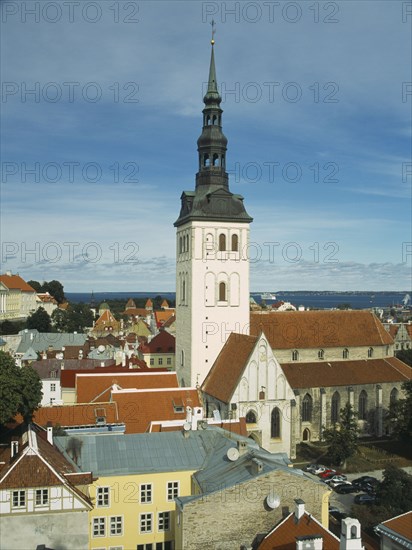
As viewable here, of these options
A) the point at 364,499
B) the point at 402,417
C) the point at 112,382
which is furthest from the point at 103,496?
the point at 402,417

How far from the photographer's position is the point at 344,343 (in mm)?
51281

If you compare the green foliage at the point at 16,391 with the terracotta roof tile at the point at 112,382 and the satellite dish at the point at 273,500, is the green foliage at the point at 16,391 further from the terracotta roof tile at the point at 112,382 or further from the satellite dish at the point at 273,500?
the satellite dish at the point at 273,500

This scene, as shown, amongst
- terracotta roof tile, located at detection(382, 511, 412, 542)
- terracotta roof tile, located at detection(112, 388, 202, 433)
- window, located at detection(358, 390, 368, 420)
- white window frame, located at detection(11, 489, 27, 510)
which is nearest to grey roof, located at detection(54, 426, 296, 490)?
white window frame, located at detection(11, 489, 27, 510)

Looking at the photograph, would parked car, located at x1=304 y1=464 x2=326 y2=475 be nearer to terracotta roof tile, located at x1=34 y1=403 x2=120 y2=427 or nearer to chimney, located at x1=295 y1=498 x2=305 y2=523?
terracotta roof tile, located at x1=34 y1=403 x2=120 y2=427

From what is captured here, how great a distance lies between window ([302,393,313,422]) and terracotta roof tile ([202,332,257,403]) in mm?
7661

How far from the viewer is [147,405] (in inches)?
1451

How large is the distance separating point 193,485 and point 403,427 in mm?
23240

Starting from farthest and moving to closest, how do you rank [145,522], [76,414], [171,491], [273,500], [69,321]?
[69,321]
[76,414]
[171,491]
[145,522]
[273,500]

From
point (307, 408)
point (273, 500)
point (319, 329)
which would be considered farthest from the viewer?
point (319, 329)

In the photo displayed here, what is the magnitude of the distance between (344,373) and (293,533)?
3063 centimetres

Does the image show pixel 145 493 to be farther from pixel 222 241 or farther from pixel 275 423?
pixel 222 241

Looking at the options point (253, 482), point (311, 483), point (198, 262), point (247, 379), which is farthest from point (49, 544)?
point (198, 262)

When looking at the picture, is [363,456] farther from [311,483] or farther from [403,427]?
[311,483]

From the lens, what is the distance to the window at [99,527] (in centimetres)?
2305
